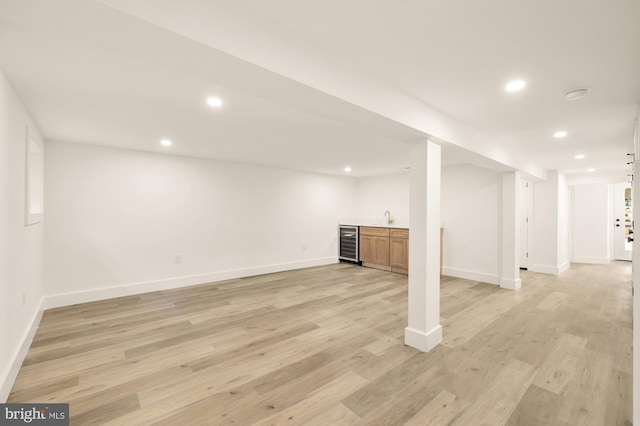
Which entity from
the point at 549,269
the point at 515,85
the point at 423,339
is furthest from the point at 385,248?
the point at 515,85

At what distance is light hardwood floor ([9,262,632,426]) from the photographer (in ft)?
6.11

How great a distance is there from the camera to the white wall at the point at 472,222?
5.25 m

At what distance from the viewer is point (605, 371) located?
7.72 ft

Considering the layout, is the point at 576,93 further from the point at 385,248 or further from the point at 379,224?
the point at 379,224

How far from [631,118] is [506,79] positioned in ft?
6.17

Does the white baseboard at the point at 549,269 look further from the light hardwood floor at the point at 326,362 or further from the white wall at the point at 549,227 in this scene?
the light hardwood floor at the point at 326,362

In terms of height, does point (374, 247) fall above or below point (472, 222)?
below

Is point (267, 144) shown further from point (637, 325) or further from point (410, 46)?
point (637, 325)

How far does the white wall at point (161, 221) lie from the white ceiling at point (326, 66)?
92 cm

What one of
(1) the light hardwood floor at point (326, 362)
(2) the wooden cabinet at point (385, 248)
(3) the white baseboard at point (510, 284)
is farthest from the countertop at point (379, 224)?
(1) the light hardwood floor at point (326, 362)

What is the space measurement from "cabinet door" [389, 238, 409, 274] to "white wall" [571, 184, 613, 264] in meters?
5.08

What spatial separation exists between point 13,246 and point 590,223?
10.5m

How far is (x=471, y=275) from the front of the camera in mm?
5492

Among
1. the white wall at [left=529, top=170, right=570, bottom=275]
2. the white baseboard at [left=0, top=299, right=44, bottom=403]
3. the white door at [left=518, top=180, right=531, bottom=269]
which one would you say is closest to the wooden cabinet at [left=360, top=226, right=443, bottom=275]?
the white door at [left=518, top=180, right=531, bottom=269]
